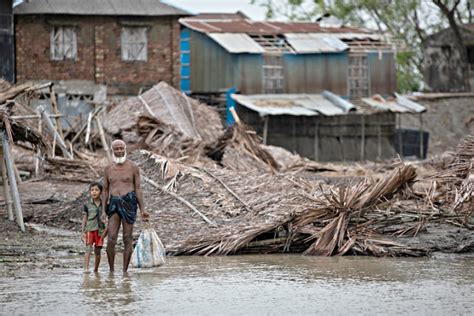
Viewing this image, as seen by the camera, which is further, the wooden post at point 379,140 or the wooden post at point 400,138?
the wooden post at point 379,140

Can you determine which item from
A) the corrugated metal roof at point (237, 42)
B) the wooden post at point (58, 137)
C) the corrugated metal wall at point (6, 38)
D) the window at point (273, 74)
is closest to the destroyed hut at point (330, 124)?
the window at point (273, 74)

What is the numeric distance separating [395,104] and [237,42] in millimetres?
6560

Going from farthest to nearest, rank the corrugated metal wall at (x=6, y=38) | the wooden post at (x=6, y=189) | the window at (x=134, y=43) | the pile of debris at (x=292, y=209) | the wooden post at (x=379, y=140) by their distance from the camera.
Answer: the wooden post at (x=379, y=140) → the window at (x=134, y=43) → the corrugated metal wall at (x=6, y=38) → the wooden post at (x=6, y=189) → the pile of debris at (x=292, y=209)

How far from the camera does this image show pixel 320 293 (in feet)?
36.9

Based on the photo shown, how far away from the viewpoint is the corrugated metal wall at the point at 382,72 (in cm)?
4278

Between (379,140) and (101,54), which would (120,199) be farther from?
(379,140)

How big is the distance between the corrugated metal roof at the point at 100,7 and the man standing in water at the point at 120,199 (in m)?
23.7

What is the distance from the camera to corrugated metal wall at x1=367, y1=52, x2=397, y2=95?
1684 inches

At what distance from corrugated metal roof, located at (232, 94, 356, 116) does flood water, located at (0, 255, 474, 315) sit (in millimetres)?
23967

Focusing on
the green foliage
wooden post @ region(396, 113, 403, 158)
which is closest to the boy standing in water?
wooden post @ region(396, 113, 403, 158)

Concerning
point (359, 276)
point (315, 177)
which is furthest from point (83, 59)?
point (359, 276)

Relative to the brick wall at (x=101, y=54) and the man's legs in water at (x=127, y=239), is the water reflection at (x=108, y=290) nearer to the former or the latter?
the man's legs in water at (x=127, y=239)

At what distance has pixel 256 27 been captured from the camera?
42562 millimetres

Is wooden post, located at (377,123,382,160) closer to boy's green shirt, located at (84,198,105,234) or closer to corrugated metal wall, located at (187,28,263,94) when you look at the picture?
corrugated metal wall, located at (187,28,263,94)
